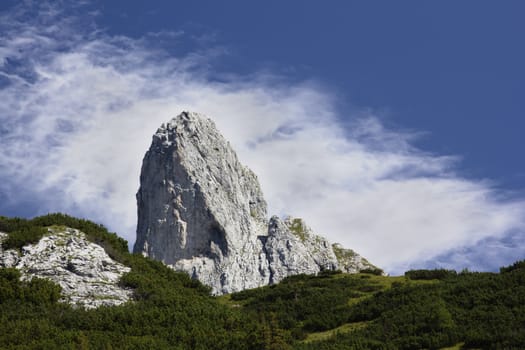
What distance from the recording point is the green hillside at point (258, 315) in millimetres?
26859

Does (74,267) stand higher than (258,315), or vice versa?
(74,267)

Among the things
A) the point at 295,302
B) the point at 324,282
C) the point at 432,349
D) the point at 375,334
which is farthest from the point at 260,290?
the point at 432,349

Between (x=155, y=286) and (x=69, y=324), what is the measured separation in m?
8.34

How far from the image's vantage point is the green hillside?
1057 inches

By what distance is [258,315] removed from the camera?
36.0 meters

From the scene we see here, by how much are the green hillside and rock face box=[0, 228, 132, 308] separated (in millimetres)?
801

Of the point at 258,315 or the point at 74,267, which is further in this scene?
the point at 258,315

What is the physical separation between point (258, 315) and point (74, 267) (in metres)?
11.0

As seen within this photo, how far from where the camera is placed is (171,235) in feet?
642

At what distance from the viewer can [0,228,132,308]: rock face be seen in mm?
34312

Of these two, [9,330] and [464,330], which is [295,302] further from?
[9,330]

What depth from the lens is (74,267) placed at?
117ft

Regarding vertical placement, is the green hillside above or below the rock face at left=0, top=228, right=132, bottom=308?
below

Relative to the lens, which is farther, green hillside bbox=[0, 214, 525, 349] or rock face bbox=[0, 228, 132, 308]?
rock face bbox=[0, 228, 132, 308]
